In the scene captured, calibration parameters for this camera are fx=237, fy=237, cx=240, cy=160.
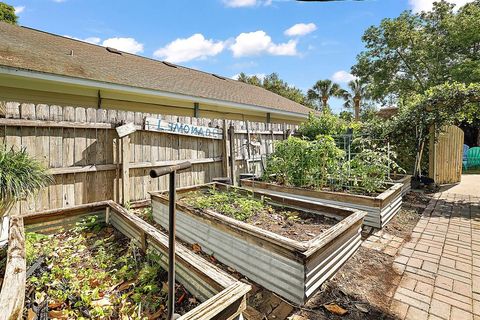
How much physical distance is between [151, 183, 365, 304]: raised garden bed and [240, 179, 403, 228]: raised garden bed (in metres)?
0.85

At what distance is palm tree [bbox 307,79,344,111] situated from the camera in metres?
27.9

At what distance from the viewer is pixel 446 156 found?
7.09 m

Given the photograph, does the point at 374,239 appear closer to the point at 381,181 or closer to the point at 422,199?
the point at 381,181

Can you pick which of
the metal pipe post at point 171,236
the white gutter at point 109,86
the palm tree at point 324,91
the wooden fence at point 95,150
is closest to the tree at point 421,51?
the palm tree at point 324,91

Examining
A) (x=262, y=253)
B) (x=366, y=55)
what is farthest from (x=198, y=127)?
(x=366, y=55)

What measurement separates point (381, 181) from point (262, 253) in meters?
3.05

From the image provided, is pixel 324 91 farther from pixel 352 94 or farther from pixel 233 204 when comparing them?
pixel 233 204

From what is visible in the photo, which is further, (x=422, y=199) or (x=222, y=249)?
(x=422, y=199)

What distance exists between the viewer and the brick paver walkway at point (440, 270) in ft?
6.49

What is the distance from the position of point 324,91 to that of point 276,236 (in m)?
29.1

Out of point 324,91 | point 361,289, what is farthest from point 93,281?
point 324,91

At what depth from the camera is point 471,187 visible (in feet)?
22.9

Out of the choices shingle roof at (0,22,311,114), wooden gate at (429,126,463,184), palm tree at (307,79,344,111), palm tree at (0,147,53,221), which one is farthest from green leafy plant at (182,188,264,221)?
palm tree at (307,79,344,111)

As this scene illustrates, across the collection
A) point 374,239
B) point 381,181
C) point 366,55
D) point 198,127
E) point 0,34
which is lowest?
point 374,239
